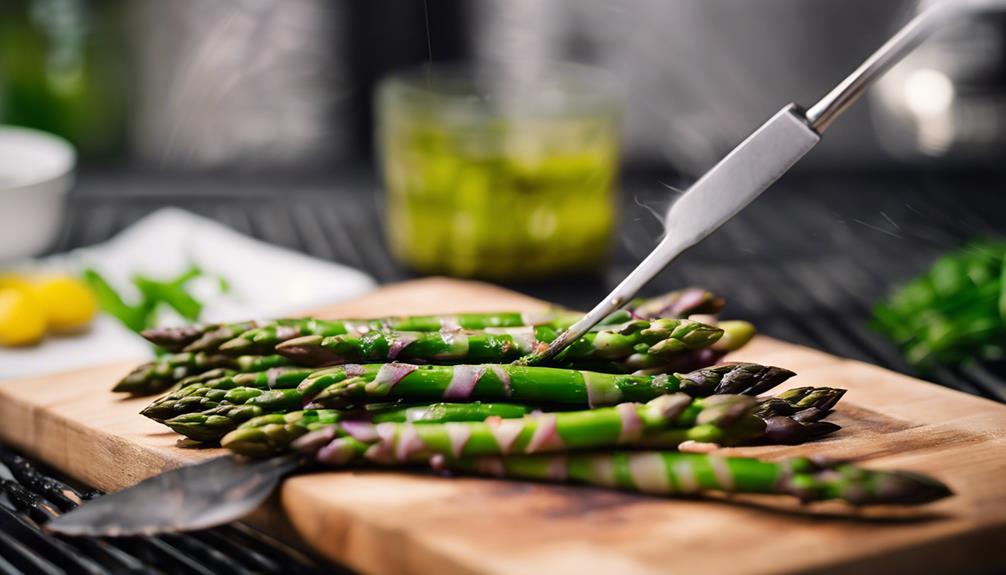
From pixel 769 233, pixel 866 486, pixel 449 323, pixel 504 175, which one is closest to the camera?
pixel 866 486

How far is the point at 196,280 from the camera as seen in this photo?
127 inches

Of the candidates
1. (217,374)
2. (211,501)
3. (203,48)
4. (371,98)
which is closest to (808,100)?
(371,98)

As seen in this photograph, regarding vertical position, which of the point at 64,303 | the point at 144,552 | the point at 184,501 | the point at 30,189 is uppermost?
the point at 30,189

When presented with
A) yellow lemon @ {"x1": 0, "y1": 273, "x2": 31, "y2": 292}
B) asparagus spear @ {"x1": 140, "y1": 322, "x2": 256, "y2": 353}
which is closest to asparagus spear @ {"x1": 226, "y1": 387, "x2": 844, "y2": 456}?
asparagus spear @ {"x1": 140, "y1": 322, "x2": 256, "y2": 353}

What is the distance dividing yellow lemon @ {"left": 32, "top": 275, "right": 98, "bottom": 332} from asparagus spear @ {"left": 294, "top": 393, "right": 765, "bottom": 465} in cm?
133

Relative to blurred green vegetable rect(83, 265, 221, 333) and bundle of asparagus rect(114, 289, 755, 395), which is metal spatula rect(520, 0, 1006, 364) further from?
blurred green vegetable rect(83, 265, 221, 333)

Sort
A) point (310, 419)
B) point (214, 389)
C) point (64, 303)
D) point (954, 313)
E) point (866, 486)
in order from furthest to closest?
point (64, 303) < point (954, 313) < point (214, 389) < point (310, 419) < point (866, 486)

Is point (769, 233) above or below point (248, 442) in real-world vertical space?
above

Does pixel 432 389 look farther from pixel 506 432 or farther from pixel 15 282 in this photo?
pixel 15 282

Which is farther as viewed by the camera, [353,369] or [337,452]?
[353,369]

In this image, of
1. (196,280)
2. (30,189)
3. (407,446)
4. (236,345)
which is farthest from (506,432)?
(30,189)

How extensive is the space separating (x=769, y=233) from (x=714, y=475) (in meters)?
2.21

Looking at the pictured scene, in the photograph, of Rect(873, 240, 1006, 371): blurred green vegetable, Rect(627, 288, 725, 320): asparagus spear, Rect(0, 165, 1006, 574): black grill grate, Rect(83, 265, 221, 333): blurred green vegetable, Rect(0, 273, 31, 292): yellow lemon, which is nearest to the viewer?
Rect(627, 288, 725, 320): asparagus spear

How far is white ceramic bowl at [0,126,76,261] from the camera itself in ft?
11.0
